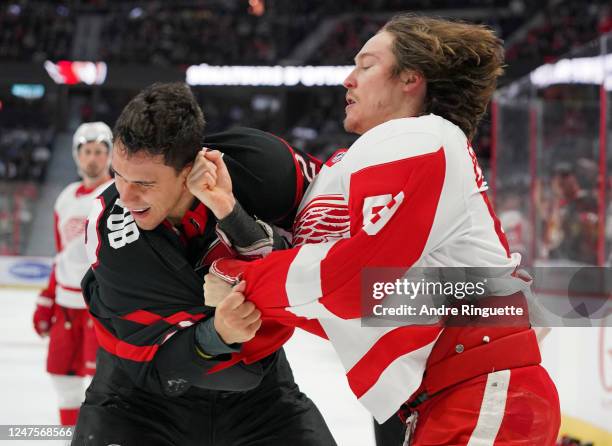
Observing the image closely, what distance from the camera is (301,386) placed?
4.09m

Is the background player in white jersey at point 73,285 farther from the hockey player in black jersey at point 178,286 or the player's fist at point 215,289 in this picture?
the player's fist at point 215,289

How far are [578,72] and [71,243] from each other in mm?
3653

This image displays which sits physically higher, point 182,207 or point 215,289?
point 182,207

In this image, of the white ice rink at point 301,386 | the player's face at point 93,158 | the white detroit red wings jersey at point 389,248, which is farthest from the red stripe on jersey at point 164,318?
the player's face at point 93,158

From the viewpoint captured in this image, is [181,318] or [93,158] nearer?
[181,318]

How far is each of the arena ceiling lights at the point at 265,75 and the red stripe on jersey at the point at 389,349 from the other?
12.7 meters

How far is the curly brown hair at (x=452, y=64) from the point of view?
5.04 feet

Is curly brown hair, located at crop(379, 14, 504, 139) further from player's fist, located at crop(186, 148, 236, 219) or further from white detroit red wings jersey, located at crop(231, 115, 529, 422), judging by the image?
player's fist, located at crop(186, 148, 236, 219)

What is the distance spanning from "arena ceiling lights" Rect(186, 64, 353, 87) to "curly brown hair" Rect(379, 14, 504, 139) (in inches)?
491

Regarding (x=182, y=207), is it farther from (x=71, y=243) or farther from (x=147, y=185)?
(x=71, y=243)

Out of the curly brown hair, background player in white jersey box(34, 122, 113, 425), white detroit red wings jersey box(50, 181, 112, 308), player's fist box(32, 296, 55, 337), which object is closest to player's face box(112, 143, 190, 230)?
the curly brown hair

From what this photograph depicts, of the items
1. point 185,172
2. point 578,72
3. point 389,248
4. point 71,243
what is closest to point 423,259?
point 389,248

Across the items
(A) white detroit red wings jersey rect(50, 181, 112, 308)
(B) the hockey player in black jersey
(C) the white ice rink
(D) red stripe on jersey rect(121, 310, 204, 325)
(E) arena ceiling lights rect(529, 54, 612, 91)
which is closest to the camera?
(B) the hockey player in black jersey

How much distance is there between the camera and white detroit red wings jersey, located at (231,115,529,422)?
135cm
